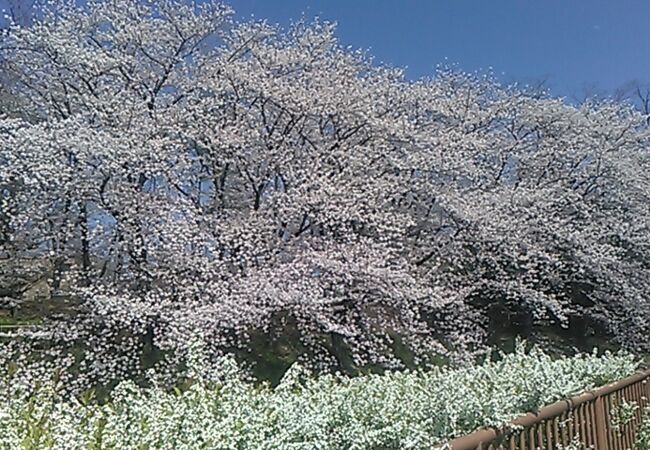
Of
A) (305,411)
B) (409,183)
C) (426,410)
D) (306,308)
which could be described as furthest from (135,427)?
(409,183)

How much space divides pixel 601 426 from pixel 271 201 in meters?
7.25

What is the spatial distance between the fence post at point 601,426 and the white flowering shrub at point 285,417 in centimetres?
89

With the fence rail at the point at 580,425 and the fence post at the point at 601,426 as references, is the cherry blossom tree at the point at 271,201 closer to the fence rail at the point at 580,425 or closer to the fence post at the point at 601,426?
the fence rail at the point at 580,425

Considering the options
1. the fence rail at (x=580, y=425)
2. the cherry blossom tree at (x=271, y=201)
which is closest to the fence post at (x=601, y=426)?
the fence rail at (x=580, y=425)

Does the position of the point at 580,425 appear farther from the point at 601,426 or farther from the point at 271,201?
the point at 271,201

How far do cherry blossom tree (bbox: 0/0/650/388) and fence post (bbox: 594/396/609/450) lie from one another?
5590mm

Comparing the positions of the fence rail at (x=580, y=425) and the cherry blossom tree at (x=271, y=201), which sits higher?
the cherry blossom tree at (x=271, y=201)

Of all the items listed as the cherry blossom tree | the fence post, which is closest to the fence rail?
the fence post

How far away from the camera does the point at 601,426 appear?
3.40 metres

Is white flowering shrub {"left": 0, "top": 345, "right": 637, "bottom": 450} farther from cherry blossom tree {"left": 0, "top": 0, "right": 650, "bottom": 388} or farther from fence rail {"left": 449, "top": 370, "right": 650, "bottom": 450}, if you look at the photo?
cherry blossom tree {"left": 0, "top": 0, "right": 650, "bottom": 388}


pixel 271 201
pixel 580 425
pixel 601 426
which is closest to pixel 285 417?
pixel 580 425

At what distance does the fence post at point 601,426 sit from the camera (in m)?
3.35

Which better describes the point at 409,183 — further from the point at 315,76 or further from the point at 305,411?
the point at 305,411

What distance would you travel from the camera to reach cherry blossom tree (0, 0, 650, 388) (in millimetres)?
9023
